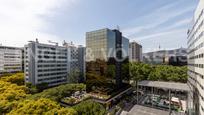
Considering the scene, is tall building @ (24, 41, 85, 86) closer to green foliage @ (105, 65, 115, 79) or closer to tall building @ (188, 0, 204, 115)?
green foliage @ (105, 65, 115, 79)

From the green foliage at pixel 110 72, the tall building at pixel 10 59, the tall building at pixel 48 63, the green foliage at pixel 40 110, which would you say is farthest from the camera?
the tall building at pixel 10 59

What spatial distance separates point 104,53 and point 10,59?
144ft

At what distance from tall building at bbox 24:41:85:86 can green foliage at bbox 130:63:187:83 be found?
22.9m

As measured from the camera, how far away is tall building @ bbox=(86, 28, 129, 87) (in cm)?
2805

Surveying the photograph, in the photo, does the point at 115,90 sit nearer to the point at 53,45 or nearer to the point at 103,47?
the point at 103,47

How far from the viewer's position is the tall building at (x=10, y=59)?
49.7 meters

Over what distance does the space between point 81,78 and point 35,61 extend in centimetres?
1728

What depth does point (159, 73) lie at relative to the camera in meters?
35.7

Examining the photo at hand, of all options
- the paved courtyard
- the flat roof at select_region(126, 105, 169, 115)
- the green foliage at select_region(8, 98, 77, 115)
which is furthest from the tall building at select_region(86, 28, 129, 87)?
the green foliage at select_region(8, 98, 77, 115)

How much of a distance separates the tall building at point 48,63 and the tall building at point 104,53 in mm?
16112

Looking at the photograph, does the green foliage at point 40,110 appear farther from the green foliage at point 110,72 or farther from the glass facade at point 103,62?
the green foliage at point 110,72

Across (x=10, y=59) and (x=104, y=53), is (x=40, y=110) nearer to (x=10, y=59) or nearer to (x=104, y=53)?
(x=104, y=53)

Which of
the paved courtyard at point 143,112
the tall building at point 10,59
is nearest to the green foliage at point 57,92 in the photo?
the paved courtyard at point 143,112

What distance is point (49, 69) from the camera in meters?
40.9
